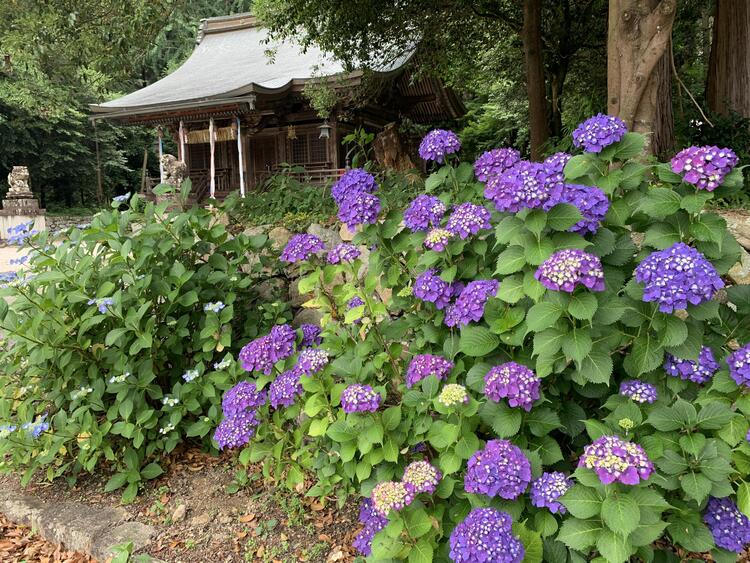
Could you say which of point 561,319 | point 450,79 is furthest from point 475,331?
point 450,79

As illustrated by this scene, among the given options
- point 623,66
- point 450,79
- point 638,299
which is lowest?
point 638,299

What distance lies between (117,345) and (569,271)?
7.79ft

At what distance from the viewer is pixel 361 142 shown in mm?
2588

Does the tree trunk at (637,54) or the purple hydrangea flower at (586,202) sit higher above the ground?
the tree trunk at (637,54)

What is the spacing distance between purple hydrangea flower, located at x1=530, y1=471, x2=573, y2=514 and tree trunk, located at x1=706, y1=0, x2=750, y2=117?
5724mm

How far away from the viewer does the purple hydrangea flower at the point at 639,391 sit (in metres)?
1.44

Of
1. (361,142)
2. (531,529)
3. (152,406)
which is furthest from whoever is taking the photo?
(152,406)

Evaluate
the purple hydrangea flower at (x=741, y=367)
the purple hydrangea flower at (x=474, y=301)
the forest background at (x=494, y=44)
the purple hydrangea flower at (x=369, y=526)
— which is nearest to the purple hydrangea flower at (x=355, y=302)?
the purple hydrangea flower at (x=474, y=301)

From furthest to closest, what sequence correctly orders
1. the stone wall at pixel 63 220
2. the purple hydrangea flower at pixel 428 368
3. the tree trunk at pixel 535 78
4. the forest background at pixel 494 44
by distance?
the stone wall at pixel 63 220 < the tree trunk at pixel 535 78 < the forest background at pixel 494 44 < the purple hydrangea flower at pixel 428 368

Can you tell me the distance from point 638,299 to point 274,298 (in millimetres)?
2551

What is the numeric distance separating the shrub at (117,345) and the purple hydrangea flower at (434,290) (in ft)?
4.11

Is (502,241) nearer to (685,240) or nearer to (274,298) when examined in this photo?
(685,240)

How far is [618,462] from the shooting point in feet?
3.97

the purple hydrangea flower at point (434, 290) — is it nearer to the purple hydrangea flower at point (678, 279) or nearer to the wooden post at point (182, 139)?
the purple hydrangea flower at point (678, 279)
